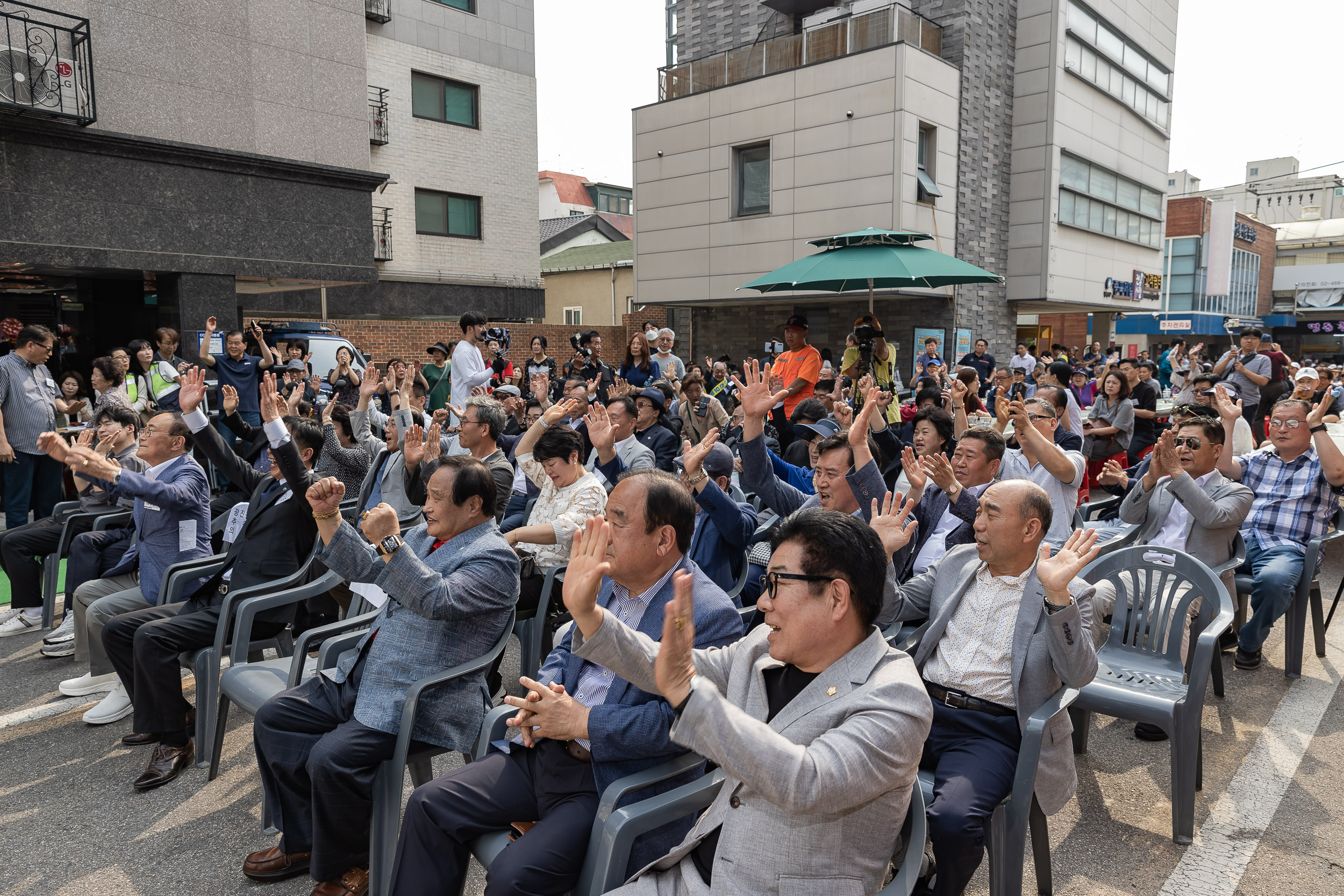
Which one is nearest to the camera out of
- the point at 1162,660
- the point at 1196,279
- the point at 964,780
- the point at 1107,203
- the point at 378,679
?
the point at 964,780

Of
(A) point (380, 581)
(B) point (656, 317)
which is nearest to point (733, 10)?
(B) point (656, 317)

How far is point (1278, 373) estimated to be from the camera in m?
10.4

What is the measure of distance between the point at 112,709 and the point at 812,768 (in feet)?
13.7

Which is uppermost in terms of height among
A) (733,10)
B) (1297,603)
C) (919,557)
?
(733,10)

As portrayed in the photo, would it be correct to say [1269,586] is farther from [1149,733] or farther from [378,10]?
[378,10]

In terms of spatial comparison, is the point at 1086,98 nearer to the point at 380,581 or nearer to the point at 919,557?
the point at 919,557

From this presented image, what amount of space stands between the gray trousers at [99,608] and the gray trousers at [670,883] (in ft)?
11.0

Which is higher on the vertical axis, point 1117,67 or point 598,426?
point 1117,67

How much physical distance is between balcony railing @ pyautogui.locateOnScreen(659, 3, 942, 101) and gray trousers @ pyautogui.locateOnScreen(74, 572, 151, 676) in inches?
682

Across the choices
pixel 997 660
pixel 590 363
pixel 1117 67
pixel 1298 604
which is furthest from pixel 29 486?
pixel 1117 67

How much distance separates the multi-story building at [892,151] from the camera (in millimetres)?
17734

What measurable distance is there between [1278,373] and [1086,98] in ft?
46.5

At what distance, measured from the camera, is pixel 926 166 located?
18.3m

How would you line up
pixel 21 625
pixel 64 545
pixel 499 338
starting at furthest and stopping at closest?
pixel 499 338, pixel 21 625, pixel 64 545
